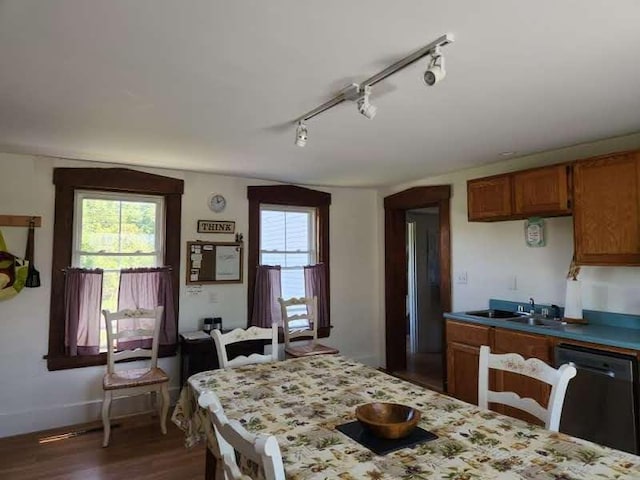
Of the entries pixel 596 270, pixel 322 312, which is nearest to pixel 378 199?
pixel 322 312

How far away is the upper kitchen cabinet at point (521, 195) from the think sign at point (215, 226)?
93.1 inches

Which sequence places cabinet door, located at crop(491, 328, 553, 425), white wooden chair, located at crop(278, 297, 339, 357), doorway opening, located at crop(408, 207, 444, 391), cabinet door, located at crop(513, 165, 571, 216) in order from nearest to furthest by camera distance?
cabinet door, located at crop(491, 328, 553, 425) < cabinet door, located at crop(513, 165, 571, 216) < white wooden chair, located at crop(278, 297, 339, 357) < doorway opening, located at crop(408, 207, 444, 391)

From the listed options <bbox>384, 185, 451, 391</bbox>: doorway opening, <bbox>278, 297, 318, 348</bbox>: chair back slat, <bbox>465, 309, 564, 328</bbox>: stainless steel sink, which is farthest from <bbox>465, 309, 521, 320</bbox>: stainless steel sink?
<bbox>278, 297, 318, 348</bbox>: chair back slat

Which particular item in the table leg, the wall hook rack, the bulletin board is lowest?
the table leg

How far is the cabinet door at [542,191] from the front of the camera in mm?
3148

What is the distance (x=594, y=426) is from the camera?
8.71 ft

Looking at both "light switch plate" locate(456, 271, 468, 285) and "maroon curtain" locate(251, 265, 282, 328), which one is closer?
"light switch plate" locate(456, 271, 468, 285)

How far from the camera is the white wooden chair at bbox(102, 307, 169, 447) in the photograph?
128 inches

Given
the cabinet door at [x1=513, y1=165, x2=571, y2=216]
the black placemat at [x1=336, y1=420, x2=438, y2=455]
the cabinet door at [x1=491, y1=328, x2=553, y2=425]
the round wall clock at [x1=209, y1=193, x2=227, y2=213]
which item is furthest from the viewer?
the round wall clock at [x1=209, y1=193, x2=227, y2=213]

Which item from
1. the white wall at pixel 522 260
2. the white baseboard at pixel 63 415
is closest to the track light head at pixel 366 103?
the white wall at pixel 522 260

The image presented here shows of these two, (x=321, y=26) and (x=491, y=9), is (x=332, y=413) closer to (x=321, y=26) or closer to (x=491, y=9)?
(x=321, y=26)

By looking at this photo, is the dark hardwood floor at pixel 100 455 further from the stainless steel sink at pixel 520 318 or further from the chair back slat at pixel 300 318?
the stainless steel sink at pixel 520 318

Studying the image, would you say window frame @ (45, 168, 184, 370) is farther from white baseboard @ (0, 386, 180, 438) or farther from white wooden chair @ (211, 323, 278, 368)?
→ white wooden chair @ (211, 323, 278, 368)

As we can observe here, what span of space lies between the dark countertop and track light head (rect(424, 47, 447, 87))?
2.03 meters
